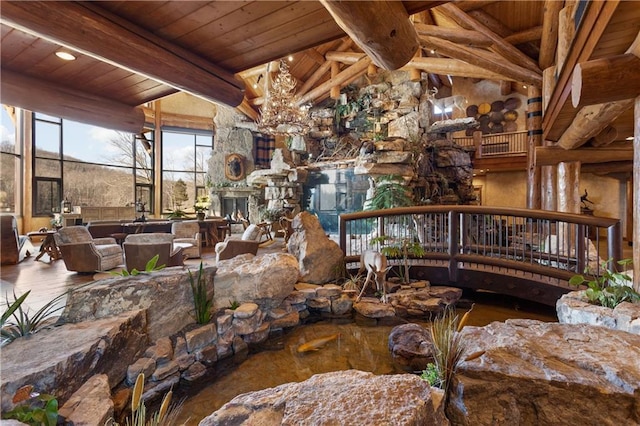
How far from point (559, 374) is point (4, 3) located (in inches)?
116

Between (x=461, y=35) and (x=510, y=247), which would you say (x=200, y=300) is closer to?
(x=510, y=247)

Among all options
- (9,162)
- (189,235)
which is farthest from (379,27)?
(9,162)

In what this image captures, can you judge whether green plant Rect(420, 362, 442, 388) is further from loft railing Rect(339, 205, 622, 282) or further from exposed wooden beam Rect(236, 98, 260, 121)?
exposed wooden beam Rect(236, 98, 260, 121)

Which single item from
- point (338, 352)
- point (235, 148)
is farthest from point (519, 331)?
point (235, 148)

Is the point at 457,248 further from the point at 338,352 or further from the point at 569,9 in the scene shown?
→ the point at 569,9

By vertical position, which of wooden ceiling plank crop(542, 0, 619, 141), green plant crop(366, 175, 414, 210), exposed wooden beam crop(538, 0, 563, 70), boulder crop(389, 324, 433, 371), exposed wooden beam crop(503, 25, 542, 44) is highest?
exposed wooden beam crop(503, 25, 542, 44)

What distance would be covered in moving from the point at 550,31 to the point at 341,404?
7626 millimetres

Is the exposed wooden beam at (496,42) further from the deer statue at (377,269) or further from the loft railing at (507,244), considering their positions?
the deer statue at (377,269)

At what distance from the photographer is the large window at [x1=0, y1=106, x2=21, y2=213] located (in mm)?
7758

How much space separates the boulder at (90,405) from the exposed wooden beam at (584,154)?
6.37 metres

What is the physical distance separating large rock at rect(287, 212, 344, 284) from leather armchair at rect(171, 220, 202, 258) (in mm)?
2363

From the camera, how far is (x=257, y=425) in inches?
48.4

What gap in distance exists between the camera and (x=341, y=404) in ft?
3.99

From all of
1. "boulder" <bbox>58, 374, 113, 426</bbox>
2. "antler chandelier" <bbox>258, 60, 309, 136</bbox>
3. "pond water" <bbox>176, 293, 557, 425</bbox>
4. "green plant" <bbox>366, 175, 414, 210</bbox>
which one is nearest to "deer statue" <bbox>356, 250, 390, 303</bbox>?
"pond water" <bbox>176, 293, 557, 425</bbox>
